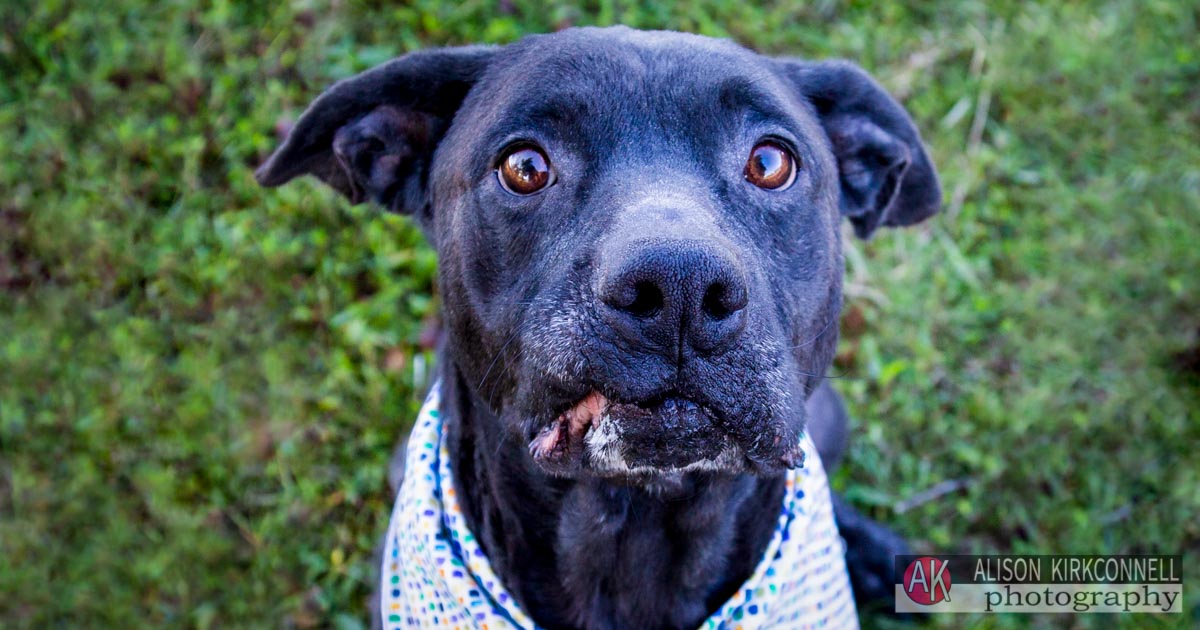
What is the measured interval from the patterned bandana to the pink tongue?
676 millimetres

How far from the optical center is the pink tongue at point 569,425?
2.21 m

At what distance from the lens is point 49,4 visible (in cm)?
513

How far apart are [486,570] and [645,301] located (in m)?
1.20

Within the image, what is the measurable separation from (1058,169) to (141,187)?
4.82 m

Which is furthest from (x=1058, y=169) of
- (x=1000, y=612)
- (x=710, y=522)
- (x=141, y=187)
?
(x=141, y=187)

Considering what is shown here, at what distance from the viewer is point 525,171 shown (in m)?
2.53

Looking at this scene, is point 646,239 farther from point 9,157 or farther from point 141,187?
point 9,157

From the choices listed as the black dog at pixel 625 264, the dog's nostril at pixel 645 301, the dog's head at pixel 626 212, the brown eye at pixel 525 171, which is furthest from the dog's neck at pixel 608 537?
the dog's nostril at pixel 645 301

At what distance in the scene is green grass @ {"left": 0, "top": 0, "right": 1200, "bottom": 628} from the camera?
14.4 ft

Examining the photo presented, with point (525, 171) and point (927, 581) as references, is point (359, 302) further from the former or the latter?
point (927, 581)

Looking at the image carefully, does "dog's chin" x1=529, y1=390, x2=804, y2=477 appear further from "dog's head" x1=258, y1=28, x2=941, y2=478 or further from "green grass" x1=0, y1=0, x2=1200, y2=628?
"green grass" x1=0, y1=0, x2=1200, y2=628
